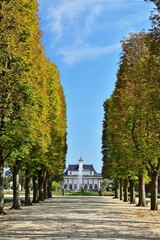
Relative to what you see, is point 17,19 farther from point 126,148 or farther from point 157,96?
point 126,148

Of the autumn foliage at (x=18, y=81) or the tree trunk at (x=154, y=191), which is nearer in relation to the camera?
the autumn foliage at (x=18, y=81)

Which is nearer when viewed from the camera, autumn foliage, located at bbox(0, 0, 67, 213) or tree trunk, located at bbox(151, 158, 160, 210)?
autumn foliage, located at bbox(0, 0, 67, 213)

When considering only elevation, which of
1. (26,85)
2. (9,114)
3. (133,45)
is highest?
(133,45)

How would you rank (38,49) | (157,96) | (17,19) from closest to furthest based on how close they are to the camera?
(157,96), (17,19), (38,49)

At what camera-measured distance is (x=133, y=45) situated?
133ft

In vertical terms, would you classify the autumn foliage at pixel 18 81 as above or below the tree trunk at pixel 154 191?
above

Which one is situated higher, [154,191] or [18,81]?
[18,81]

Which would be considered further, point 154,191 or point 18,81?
point 154,191

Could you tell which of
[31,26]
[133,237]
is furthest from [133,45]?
[133,237]

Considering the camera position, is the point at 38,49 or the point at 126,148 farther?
the point at 126,148

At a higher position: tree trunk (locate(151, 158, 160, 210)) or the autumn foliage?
the autumn foliage

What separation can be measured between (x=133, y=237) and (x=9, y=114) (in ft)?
42.0

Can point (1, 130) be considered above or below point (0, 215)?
above

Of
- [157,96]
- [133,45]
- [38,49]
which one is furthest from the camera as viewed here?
[133,45]
